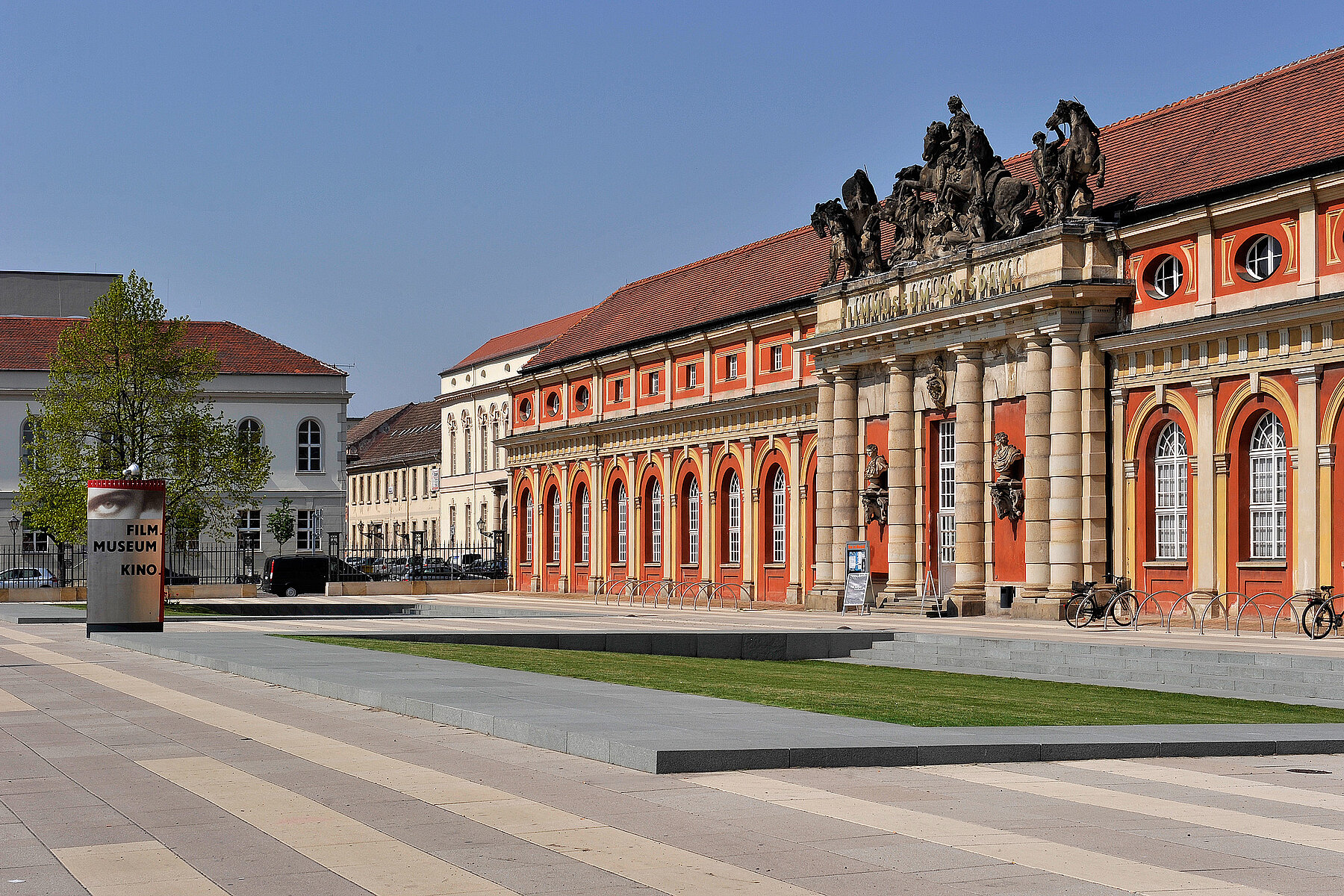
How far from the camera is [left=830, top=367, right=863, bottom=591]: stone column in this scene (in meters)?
48.0

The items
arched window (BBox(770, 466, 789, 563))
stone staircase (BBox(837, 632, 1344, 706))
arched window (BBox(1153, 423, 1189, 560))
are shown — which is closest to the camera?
stone staircase (BBox(837, 632, 1344, 706))

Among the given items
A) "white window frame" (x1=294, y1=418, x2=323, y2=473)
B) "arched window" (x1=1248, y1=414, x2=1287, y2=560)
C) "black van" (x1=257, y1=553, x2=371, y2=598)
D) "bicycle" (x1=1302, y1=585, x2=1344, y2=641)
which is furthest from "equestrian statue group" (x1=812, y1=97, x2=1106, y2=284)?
"white window frame" (x1=294, y1=418, x2=323, y2=473)

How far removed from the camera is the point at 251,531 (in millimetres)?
83500

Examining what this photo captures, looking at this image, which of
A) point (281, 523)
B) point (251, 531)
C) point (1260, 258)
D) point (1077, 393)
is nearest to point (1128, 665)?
point (1260, 258)

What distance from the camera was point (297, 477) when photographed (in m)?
83.8

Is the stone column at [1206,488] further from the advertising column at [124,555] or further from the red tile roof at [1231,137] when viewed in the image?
the advertising column at [124,555]

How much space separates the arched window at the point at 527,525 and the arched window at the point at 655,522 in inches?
456

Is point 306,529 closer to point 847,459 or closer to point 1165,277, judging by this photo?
point 847,459

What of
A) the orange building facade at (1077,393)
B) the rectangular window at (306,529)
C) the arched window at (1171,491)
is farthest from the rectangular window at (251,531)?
the arched window at (1171,491)

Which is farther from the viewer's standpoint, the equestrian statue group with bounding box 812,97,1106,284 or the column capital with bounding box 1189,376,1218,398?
the equestrian statue group with bounding box 812,97,1106,284

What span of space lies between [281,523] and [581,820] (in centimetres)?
7366

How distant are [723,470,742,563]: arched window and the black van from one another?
2046 centimetres

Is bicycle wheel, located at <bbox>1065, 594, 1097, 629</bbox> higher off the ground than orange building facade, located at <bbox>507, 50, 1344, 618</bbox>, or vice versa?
orange building facade, located at <bbox>507, 50, 1344, 618</bbox>

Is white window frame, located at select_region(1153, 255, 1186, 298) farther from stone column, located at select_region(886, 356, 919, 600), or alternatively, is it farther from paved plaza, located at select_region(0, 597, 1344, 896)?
paved plaza, located at select_region(0, 597, 1344, 896)
